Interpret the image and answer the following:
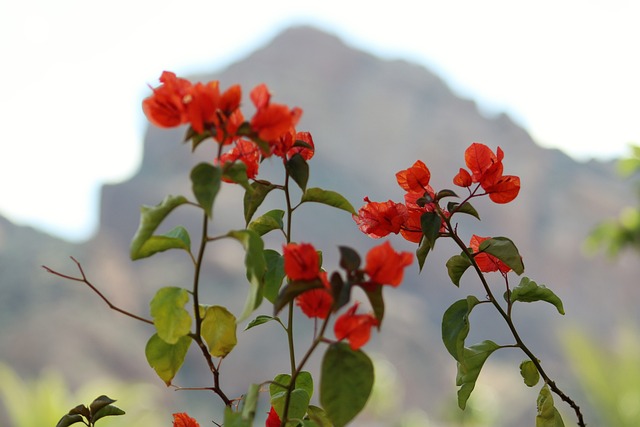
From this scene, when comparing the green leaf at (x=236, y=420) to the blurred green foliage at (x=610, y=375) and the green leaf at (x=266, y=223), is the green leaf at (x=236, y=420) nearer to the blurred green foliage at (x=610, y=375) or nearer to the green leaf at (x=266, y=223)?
the green leaf at (x=266, y=223)

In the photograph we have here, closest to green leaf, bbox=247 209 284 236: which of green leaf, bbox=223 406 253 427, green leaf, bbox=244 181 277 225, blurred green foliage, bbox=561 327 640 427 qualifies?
green leaf, bbox=244 181 277 225

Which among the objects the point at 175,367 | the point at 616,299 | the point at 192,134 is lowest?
the point at 616,299

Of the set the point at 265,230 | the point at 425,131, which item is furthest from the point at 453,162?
the point at 265,230

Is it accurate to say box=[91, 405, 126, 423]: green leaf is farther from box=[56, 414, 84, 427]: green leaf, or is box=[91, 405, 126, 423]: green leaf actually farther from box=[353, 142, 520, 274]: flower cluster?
box=[353, 142, 520, 274]: flower cluster

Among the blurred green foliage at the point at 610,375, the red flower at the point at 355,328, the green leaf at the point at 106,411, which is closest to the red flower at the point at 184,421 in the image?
the green leaf at the point at 106,411

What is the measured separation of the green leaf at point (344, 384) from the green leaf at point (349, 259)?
0.03m

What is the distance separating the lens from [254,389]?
0.96 feet

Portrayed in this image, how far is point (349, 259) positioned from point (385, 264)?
0.05 feet

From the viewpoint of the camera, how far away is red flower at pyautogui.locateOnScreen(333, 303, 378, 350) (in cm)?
28

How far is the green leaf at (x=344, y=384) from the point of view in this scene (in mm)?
277

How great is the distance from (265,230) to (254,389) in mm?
120

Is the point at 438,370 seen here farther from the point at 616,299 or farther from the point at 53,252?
the point at 53,252

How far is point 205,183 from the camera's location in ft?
0.95

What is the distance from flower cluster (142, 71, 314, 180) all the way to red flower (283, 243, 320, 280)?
0.04 metres
